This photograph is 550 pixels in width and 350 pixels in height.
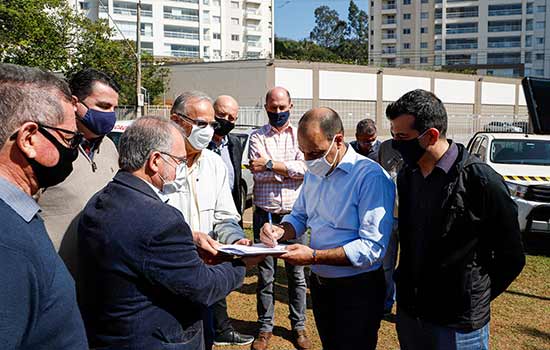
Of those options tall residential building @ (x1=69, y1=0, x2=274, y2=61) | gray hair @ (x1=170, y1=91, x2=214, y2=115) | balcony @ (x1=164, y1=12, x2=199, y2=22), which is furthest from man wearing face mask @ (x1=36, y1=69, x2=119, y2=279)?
balcony @ (x1=164, y1=12, x2=199, y2=22)

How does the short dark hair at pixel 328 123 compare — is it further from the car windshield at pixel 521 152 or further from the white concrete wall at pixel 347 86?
the white concrete wall at pixel 347 86

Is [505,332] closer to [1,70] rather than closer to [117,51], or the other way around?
[1,70]

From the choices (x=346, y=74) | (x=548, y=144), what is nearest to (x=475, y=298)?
(x=548, y=144)

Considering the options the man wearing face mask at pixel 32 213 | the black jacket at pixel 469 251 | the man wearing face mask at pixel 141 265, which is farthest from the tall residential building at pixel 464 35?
the man wearing face mask at pixel 32 213

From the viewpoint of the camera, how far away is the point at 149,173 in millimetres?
2355

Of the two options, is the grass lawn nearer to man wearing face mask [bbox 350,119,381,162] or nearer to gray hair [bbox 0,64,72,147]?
man wearing face mask [bbox 350,119,381,162]

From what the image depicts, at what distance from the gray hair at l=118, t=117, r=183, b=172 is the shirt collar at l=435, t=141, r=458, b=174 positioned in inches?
53.4

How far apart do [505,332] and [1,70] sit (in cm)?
499

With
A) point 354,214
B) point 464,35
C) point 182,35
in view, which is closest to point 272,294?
point 354,214

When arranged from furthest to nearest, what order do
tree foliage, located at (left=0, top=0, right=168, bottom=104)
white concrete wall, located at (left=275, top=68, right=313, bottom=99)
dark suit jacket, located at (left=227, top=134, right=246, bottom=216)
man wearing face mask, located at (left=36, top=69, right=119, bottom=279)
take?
white concrete wall, located at (left=275, top=68, right=313, bottom=99) → tree foliage, located at (left=0, top=0, right=168, bottom=104) → dark suit jacket, located at (left=227, top=134, right=246, bottom=216) → man wearing face mask, located at (left=36, top=69, right=119, bottom=279)

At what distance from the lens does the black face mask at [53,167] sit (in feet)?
5.49

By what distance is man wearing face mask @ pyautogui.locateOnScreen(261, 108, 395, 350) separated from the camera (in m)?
2.94

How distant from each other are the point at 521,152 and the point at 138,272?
908 cm

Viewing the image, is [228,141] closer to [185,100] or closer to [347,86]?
[185,100]
